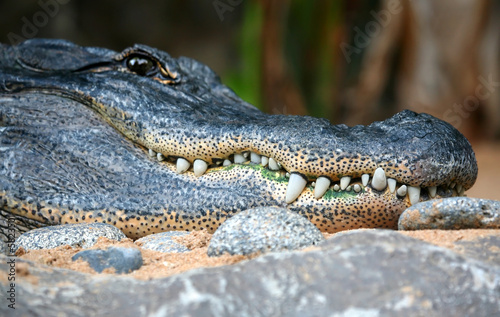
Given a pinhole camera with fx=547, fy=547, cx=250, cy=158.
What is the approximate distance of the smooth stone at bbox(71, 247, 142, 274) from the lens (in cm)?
201

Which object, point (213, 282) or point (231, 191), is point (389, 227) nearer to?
point (231, 191)

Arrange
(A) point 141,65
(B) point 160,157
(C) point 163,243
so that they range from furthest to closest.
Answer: (A) point 141,65 → (B) point 160,157 → (C) point 163,243

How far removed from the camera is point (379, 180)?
8.16ft

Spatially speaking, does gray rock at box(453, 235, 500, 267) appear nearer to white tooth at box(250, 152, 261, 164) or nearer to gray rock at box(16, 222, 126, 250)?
white tooth at box(250, 152, 261, 164)

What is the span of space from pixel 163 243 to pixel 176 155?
1.77 ft

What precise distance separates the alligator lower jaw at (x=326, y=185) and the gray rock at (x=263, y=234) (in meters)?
0.45

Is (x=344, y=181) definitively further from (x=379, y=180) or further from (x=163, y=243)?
(x=163, y=243)

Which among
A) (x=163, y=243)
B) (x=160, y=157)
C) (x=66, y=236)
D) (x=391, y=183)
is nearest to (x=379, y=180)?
(x=391, y=183)

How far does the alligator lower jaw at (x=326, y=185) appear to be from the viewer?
2521 millimetres

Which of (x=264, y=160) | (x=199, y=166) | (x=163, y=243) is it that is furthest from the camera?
(x=199, y=166)

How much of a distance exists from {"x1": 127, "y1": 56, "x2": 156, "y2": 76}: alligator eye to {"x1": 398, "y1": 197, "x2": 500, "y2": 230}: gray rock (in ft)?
6.14

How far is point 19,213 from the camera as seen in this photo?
2920 mm

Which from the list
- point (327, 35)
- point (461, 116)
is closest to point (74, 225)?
point (327, 35)

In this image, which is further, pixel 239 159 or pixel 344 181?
pixel 239 159
